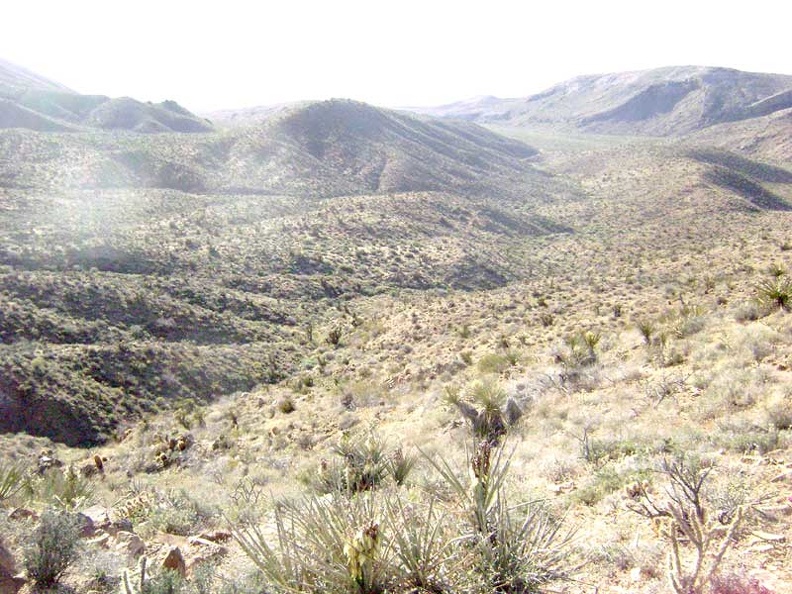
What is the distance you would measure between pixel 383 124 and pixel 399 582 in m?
78.4

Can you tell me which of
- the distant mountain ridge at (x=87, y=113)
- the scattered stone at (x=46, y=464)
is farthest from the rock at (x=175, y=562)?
the distant mountain ridge at (x=87, y=113)

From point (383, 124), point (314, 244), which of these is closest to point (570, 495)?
point (314, 244)

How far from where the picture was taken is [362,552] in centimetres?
280

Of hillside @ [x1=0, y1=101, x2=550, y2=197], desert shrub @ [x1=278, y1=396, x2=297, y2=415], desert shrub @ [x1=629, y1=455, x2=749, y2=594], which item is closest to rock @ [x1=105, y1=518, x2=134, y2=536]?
desert shrub @ [x1=629, y1=455, x2=749, y2=594]

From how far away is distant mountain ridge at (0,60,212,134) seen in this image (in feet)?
252

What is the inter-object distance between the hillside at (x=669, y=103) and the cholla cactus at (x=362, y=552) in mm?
149084

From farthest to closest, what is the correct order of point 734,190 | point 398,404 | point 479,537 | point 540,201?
1. point 540,201
2. point 734,190
3. point 398,404
4. point 479,537

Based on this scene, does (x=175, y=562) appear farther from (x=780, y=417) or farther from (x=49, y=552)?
(x=780, y=417)

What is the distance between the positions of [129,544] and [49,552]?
0.90 metres

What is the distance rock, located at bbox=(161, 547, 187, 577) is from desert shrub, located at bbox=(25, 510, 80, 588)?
648mm

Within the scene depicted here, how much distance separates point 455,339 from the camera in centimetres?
1973

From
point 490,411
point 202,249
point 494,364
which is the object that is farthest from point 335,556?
point 202,249

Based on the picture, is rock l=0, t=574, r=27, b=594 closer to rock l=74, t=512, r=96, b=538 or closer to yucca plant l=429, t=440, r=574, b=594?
rock l=74, t=512, r=96, b=538

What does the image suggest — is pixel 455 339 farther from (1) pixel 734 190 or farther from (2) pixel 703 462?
(1) pixel 734 190
